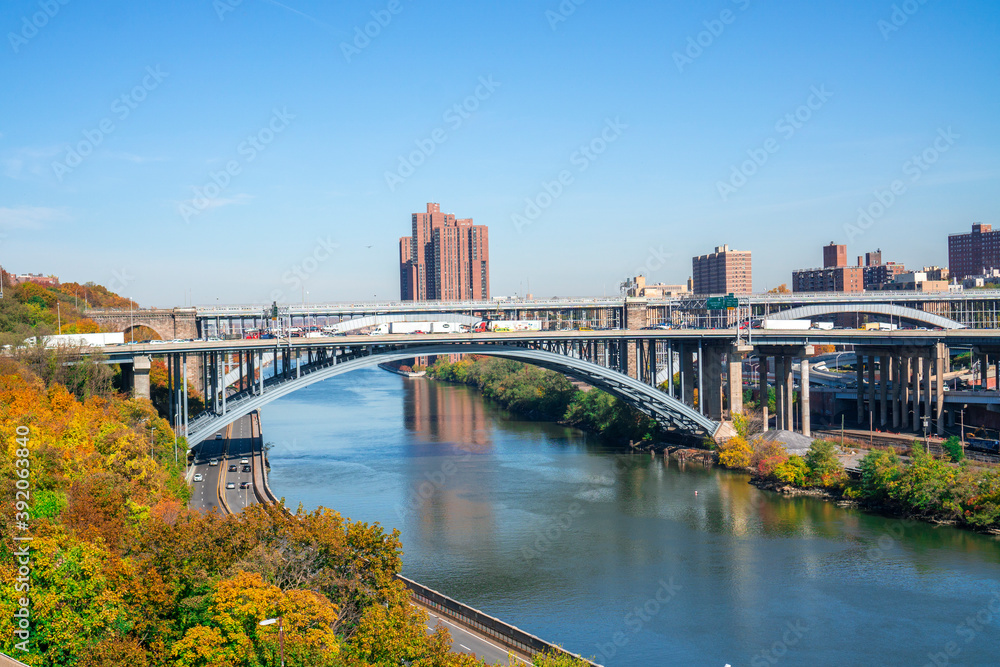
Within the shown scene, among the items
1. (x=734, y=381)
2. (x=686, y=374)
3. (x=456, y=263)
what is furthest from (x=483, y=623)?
(x=456, y=263)

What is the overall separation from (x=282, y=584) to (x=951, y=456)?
26986 millimetres

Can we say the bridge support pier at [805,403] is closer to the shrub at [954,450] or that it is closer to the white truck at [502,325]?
the shrub at [954,450]

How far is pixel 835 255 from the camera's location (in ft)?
379

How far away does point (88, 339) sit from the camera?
3416 centimetres

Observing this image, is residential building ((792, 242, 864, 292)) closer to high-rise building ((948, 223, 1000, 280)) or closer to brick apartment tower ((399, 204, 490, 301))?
high-rise building ((948, 223, 1000, 280))

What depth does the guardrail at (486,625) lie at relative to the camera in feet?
54.9

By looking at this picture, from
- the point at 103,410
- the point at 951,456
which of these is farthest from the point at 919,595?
the point at 103,410

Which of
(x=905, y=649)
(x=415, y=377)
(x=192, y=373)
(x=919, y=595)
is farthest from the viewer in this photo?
(x=415, y=377)

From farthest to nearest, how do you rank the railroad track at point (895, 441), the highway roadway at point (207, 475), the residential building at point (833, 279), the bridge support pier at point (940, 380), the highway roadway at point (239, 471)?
the residential building at point (833, 279) → the bridge support pier at point (940, 380) → the railroad track at point (895, 441) → the highway roadway at point (239, 471) → the highway roadway at point (207, 475)

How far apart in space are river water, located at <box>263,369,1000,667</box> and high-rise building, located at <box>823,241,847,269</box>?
83.8 metres

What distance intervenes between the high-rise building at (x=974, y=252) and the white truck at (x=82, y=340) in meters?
105

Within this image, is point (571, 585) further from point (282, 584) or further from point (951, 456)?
point (951, 456)

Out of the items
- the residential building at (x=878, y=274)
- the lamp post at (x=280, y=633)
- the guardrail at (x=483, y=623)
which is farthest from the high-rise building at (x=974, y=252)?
the lamp post at (x=280, y=633)

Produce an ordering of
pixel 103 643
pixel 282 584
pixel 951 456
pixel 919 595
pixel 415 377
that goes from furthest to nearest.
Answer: pixel 415 377 → pixel 951 456 → pixel 919 595 → pixel 282 584 → pixel 103 643
